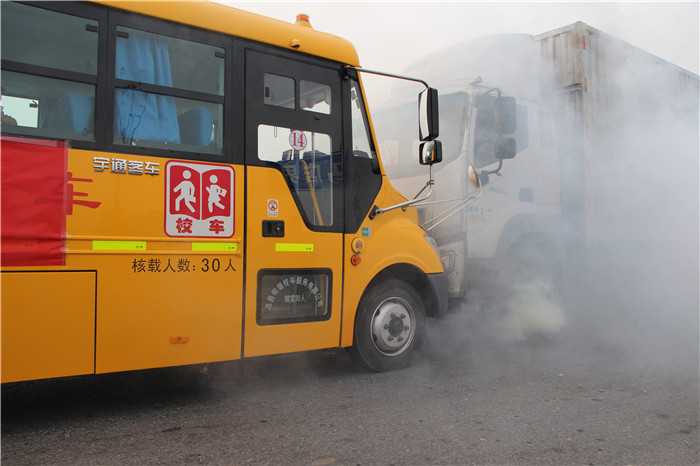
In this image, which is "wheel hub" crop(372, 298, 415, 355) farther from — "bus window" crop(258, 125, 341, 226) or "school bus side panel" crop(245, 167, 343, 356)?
"bus window" crop(258, 125, 341, 226)

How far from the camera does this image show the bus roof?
3.69 meters

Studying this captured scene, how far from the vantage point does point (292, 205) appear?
4.22 m

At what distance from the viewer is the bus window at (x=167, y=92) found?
11.7ft

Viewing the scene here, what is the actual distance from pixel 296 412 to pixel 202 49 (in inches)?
106

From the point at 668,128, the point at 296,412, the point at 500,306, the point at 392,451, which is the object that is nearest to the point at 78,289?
the point at 296,412

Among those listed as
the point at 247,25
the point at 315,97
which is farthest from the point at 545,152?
the point at 247,25

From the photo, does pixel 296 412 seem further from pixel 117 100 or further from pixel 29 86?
pixel 29 86

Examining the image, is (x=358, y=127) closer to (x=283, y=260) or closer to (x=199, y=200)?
(x=283, y=260)

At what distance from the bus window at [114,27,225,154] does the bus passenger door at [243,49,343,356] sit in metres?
0.29

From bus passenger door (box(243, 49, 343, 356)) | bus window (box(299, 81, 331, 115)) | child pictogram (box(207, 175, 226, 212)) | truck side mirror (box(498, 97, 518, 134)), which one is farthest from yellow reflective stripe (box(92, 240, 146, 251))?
truck side mirror (box(498, 97, 518, 134))

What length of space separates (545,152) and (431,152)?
2570 mm

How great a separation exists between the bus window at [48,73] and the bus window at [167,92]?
18 centimetres

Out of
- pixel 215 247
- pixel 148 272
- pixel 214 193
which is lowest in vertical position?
pixel 148 272

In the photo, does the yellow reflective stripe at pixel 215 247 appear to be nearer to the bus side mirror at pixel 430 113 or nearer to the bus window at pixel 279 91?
the bus window at pixel 279 91
